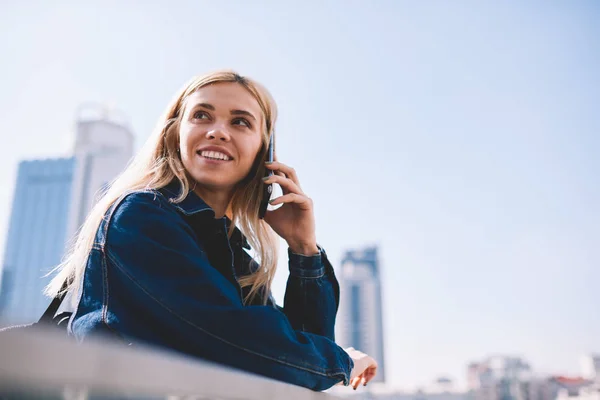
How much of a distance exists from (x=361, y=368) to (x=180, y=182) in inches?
28.9

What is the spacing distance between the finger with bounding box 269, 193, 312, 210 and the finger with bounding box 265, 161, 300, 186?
0.09 meters

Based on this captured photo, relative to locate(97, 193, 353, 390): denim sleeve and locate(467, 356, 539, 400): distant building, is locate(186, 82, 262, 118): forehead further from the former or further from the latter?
locate(467, 356, 539, 400): distant building

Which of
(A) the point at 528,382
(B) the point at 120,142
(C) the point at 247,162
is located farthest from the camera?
(A) the point at 528,382

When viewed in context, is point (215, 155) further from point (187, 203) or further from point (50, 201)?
point (50, 201)


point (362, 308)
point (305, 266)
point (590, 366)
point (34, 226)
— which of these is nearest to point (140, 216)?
point (305, 266)

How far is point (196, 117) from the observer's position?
151 cm

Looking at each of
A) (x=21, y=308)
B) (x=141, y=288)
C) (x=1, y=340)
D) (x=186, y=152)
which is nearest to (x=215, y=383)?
Answer: (x=1, y=340)

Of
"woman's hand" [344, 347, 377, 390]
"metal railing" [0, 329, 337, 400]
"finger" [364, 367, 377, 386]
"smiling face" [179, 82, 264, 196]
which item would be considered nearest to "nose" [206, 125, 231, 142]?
"smiling face" [179, 82, 264, 196]

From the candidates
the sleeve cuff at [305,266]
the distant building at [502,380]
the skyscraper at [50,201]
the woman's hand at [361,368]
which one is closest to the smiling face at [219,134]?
the sleeve cuff at [305,266]

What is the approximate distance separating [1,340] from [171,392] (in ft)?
0.53

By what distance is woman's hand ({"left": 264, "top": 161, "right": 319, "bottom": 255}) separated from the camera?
1576 mm

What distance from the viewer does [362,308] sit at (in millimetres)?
90312

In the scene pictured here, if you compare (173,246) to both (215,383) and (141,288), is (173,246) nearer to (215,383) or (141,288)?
(141,288)

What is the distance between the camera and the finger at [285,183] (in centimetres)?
156
